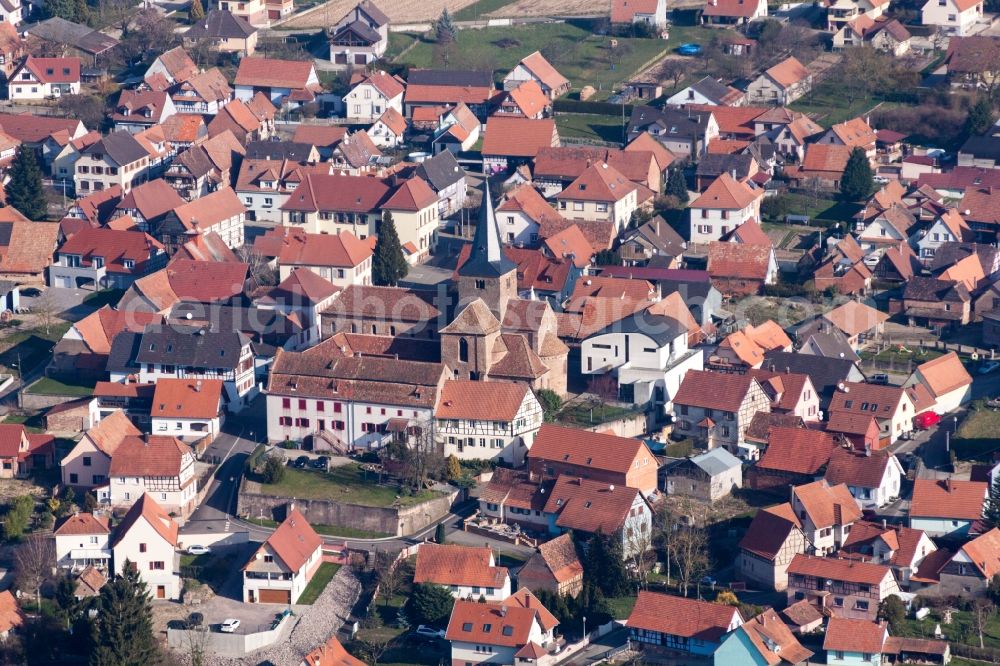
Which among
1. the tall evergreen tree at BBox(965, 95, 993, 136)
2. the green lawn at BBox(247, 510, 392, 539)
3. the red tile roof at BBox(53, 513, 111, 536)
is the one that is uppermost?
the tall evergreen tree at BBox(965, 95, 993, 136)

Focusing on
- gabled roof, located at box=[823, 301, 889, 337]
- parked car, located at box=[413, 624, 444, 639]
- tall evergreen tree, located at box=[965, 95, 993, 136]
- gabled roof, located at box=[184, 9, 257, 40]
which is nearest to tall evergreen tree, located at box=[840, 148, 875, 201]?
tall evergreen tree, located at box=[965, 95, 993, 136]

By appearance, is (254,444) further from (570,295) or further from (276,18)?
(276,18)

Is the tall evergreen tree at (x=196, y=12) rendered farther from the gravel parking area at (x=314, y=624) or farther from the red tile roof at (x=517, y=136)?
the gravel parking area at (x=314, y=624)

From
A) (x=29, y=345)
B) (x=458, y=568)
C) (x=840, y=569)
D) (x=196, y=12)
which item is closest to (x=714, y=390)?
(x=840, y=569)

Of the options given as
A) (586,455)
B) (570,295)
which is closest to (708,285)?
(570,295)

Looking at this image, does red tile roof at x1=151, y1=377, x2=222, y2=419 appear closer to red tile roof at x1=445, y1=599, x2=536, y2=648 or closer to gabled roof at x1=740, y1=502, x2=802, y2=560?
red tile roof at x1=445, y1=599, x2=536, y2=648

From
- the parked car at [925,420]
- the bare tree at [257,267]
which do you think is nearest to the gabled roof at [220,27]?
the bare tree at [257,267]
